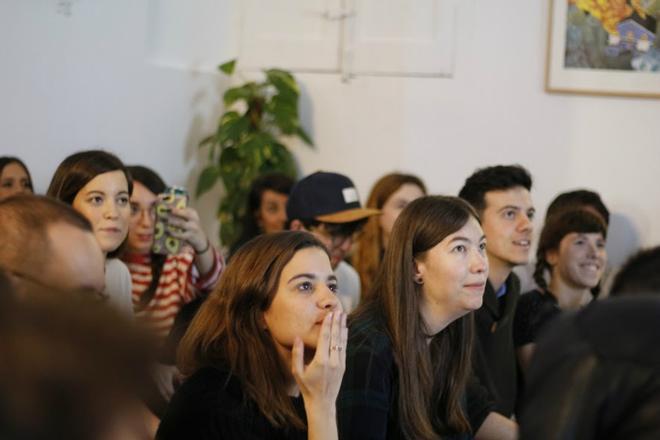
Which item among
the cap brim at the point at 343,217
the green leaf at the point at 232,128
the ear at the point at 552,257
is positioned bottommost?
the ear at the point at 552,257

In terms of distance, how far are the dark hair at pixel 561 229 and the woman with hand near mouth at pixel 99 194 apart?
69.2 inches

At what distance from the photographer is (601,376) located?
1.32 metres

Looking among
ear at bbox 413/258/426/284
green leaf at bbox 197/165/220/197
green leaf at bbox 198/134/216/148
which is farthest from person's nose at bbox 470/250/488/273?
green leaf at bbox 198/134/216/148

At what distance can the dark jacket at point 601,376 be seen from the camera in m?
1.30

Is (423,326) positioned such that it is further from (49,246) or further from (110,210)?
(49,246)

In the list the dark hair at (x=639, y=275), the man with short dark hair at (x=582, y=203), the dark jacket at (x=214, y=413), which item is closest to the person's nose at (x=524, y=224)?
the man with short dark hair at (x=582, y=203)

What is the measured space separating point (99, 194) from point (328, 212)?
3.30 ft

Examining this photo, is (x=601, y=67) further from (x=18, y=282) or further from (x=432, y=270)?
(x=18, y=282)

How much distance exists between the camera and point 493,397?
3.38 metres

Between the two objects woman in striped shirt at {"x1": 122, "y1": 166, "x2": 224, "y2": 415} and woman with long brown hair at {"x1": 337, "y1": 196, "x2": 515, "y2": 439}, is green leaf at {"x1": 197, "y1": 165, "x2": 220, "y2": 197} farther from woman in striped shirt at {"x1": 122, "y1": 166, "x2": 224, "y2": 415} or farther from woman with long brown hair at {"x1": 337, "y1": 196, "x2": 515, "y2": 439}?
woman with long brown hair at {"x1": 337, "y1": 196, "x2": 515, "y2": 439}

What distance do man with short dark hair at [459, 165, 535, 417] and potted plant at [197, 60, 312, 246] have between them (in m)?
1.45

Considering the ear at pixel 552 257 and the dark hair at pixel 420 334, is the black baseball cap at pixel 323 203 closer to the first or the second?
the ear at pixel 552 257

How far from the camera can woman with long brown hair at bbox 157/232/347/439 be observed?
7.36ft

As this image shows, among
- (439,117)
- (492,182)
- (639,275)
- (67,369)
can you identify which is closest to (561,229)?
(492,182)
